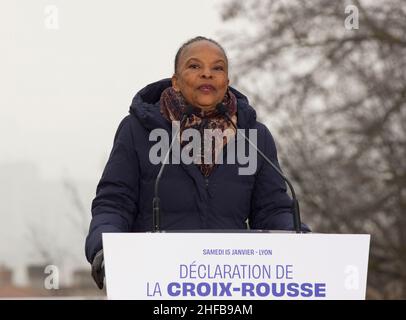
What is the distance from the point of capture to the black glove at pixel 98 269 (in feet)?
10.7

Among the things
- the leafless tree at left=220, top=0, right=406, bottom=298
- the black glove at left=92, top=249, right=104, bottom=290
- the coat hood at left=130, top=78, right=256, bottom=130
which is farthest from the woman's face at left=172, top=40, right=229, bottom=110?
the leafless tree at left=220, top=0, right=406, bottom=298

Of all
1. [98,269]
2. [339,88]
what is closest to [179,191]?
[98,269]

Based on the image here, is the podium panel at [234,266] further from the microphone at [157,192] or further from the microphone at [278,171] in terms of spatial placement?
the microphone at [278,171]

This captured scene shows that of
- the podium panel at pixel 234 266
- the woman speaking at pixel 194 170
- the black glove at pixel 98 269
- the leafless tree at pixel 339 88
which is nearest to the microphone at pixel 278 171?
the woman speaking at pixel 194 170

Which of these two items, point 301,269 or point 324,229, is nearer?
point 301,269

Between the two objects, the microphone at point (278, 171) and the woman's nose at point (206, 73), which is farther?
the woman's nose at point (206, 73)

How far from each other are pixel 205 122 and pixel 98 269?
659mm

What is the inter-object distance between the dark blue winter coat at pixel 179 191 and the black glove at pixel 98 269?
0.28 metres

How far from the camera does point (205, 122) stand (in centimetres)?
371

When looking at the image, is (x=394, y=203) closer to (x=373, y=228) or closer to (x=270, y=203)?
(x=373, y=228)

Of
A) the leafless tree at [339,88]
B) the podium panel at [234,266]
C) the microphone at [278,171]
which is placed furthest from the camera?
the leafless tree at [339,88]
